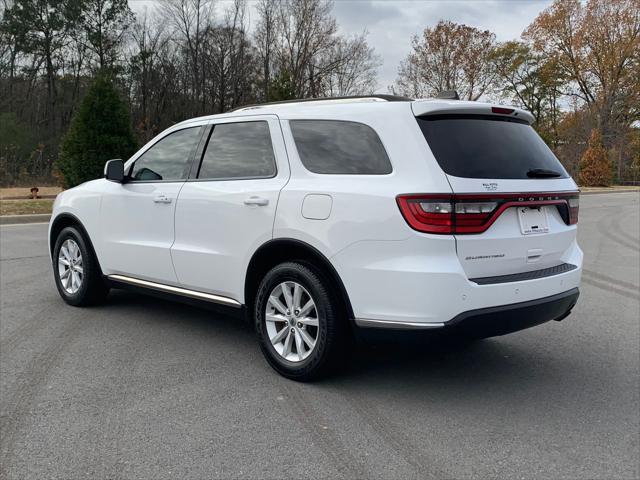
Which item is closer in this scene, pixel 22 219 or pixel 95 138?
pixel 22 219

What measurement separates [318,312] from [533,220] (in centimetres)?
148

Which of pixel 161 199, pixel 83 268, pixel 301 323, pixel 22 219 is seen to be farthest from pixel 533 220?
pixel 22 219

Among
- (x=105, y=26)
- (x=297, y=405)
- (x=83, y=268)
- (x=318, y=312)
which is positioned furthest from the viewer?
(x=105, y=26)

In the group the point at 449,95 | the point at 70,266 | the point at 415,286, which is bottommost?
the point at 70,266

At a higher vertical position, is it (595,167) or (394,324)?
(595,167)

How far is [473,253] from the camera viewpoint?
3.31m

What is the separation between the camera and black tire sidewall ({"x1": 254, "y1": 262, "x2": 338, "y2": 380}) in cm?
362

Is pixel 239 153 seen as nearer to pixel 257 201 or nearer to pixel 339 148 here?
pixel 257 201

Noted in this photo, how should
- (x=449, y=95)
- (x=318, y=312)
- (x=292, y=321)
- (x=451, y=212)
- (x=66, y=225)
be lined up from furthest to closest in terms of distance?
(x=66, y=225) < (x=449, y=95) < (x=292, y=321) < (x=318, y=312) < (x=451, y=212)

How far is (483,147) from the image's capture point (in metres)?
Result: 3.61

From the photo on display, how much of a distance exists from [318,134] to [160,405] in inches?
79.0

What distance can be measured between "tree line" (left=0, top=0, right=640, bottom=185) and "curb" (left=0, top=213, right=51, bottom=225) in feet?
45.0

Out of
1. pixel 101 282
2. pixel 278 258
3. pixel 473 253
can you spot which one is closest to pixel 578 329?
pixel 473 253

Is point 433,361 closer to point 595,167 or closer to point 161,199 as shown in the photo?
point 161,199
